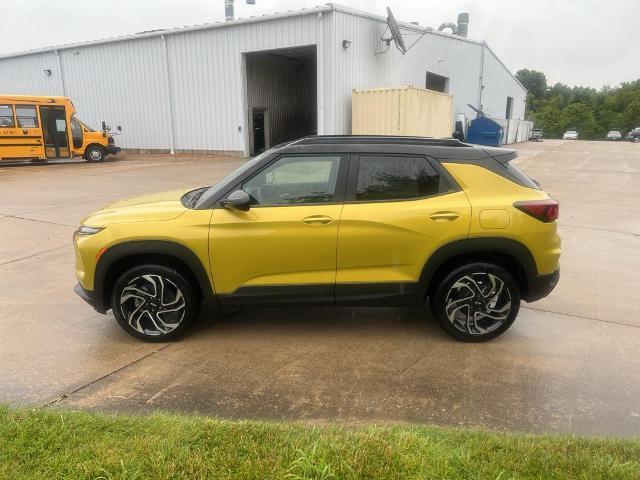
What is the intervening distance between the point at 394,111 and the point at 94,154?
13592mm

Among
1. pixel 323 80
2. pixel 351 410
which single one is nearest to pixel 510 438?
pixel 351 410

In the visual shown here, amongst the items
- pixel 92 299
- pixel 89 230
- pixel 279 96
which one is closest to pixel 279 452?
pixel 92 299

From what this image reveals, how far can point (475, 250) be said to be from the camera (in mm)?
3914

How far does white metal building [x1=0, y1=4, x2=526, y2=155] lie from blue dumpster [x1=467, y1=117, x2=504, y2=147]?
1.75 metres

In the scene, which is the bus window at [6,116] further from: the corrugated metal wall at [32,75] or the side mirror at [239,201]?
the side mirror at [239,201]

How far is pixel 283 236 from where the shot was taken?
3873 mm

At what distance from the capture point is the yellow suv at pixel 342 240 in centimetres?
388

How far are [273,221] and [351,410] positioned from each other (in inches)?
60.5

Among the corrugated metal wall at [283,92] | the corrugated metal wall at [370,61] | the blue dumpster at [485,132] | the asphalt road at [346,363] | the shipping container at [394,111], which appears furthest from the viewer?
the blue dumpster at [485,132]

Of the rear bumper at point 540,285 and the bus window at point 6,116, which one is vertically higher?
the bus window at point 6,116

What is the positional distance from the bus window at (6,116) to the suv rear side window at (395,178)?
800 inches

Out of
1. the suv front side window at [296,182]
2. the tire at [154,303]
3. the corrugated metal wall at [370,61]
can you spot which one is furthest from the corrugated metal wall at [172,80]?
the tire at [154,303]

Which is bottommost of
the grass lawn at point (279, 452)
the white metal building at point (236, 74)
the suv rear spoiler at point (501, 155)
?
the grass lawn at point (279, 452)

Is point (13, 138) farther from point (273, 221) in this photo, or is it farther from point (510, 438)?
point (510, 438)
